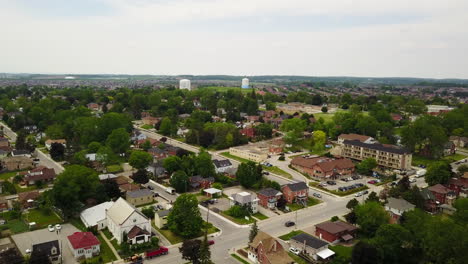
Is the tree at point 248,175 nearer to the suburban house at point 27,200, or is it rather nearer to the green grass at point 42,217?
the green grass at point 42,217

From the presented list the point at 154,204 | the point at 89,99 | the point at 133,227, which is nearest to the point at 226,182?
the point at 154,204

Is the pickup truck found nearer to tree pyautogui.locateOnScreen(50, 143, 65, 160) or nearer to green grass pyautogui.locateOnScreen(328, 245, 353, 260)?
green grass pyautogui.locateOnScreen(328, 245, 353, 260)

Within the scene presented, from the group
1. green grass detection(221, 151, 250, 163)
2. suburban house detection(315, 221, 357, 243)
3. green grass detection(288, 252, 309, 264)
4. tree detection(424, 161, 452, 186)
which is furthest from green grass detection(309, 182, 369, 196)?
green grass detection(288, 252, 309, 264)

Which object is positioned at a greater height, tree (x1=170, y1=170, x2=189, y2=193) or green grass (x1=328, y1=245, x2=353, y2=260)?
tree (x1=170, y1=170, x2=189, y2=193)

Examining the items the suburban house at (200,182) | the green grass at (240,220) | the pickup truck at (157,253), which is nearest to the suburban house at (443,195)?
the green grass at (240,220)

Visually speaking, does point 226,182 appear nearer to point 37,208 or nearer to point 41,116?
point 37,208

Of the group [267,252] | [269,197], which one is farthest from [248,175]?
[267,252]

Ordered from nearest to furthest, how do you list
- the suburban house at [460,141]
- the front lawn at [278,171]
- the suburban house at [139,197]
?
the suburban house at [139,197], the front lawn at [278,171], the suburban house at [460,141]
